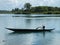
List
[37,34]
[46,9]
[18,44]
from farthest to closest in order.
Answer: [46,9]
[37,34]
[18,44]

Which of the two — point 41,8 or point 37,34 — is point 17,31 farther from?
point 41,8

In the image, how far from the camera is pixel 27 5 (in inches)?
Result: 5069

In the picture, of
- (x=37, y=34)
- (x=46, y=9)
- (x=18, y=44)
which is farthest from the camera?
(x=46, y=9)

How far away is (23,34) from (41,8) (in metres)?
96.1

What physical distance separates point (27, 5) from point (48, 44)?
107654 mm

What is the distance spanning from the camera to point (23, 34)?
3136cm

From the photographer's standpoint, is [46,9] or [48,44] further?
[46,9]

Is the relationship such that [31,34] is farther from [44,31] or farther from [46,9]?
[46,9]

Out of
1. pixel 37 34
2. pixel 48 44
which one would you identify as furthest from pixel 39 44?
pixel 37 34

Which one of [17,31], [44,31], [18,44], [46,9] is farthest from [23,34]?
[46,9]

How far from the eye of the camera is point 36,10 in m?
128

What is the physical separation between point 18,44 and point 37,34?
9264mm

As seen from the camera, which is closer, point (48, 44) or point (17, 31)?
point (48, 44)

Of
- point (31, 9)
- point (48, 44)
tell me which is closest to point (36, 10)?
point (31, 9)
